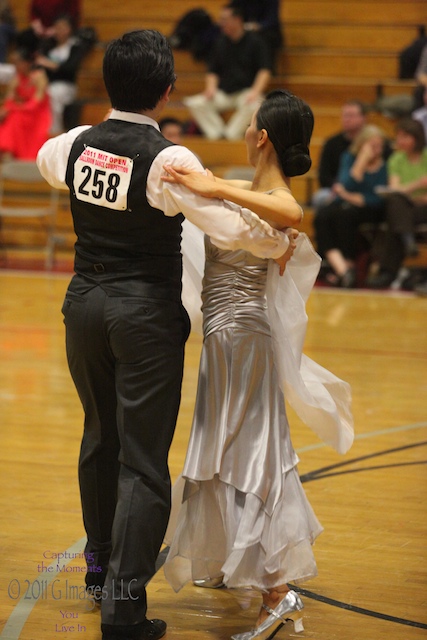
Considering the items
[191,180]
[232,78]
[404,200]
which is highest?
[191,180]

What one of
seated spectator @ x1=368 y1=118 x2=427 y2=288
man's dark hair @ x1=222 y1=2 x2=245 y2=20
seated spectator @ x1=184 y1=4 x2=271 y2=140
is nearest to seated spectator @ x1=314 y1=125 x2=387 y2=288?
seated spectator @ x1=368 y1=118 x2=427 y2=288

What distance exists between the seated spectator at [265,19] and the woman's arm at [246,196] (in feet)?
32.8

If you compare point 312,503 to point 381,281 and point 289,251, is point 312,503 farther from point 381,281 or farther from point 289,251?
point 381,281

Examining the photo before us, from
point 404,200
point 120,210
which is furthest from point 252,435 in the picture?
point 404,200

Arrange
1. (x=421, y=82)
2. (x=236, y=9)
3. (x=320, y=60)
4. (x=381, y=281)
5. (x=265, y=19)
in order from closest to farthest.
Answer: (x=381, y=281)
(x=421, y=82)
(x=236, y=9)
(x=265, y=19)
(x=320, y=60)

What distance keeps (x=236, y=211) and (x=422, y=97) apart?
903 cm

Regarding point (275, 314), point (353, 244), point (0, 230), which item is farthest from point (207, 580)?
point (0, 230)

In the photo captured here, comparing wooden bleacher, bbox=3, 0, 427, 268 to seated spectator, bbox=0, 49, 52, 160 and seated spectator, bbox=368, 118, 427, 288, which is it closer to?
seated spectator, bbox=0, 49, 52, 160

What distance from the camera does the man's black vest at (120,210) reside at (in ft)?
8.80

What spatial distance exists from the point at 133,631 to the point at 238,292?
1.05 m

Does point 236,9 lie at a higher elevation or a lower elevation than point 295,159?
lower

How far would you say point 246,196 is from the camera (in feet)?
8.97

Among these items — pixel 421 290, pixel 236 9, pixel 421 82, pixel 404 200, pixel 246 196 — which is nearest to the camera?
pixel 246 196

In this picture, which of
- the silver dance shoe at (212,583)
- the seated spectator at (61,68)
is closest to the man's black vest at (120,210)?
the silver dance shoe at (212,583)
